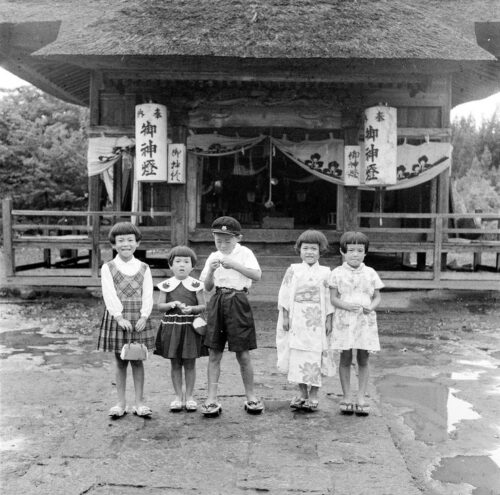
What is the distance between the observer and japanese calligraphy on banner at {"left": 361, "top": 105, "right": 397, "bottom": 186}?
9617 mm

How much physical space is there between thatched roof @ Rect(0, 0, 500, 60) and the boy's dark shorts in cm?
540

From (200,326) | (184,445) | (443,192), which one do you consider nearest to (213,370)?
(200,326)

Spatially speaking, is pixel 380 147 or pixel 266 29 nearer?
pixel 266 29

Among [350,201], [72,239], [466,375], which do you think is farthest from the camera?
[72,239]

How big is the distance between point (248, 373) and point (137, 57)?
20.4ft

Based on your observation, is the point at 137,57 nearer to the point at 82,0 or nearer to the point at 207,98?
the point at 207,98

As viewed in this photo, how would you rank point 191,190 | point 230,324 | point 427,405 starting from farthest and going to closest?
point 191,190 → point 427,405 → point 230,324

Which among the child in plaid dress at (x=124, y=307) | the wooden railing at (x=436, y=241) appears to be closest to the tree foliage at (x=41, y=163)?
the wooden railing at (x=436, y=241)

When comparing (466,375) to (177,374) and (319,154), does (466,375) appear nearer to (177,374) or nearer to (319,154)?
(177,374)

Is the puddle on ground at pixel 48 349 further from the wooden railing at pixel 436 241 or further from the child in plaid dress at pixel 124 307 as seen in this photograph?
the wooden railing at pixel 436 241

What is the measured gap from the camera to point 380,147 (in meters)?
9.63

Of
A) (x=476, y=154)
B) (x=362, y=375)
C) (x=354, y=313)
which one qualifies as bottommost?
(x=362, y=375)

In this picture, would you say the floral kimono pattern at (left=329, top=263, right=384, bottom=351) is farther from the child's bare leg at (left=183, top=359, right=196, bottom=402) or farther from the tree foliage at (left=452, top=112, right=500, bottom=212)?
the tree foliage at (left=452, top=112, right=500, bottom=212)

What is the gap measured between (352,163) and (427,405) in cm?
566
